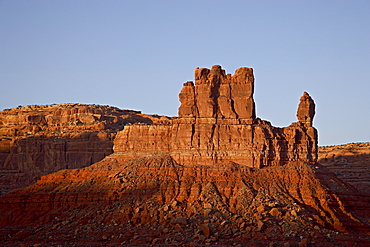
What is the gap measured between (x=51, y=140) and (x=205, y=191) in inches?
2163

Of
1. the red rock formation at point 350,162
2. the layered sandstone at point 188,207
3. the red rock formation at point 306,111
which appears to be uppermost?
the red rock formation at point 306,111

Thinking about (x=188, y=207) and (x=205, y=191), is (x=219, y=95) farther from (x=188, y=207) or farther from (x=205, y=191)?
→ (x=188, y=207)

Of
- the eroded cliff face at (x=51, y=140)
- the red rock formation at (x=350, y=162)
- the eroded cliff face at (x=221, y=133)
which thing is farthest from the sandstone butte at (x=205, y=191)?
the eroded cliff face at (x=51, y=140)

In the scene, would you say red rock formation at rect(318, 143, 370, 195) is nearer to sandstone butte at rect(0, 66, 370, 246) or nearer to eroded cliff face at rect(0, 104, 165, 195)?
eroded cliff face at rect(0, 104, 165, 195)

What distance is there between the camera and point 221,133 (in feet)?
315

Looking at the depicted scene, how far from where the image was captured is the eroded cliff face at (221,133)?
95500 mm

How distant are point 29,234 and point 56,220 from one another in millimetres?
2935

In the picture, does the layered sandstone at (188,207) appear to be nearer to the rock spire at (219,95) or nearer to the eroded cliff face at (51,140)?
the rock spire at (219,95)

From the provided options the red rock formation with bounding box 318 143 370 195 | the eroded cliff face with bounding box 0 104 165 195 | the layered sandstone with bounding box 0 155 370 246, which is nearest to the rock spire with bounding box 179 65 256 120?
the layered sandstone with bounding box 0 155 370 246

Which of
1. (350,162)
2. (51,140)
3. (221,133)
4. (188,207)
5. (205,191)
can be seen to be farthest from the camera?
(350,162)

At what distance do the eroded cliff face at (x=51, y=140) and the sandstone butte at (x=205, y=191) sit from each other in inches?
1407

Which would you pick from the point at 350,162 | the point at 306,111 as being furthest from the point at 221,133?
the point at 350,162

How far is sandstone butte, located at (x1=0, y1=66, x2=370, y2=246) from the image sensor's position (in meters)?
86.6

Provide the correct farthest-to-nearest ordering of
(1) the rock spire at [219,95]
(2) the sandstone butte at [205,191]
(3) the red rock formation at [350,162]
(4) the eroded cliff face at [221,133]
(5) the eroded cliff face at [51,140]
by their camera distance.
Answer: (5) the eroded cliff face at [51,140], (3) the red rock formation at [350,162], (1) the rock spire at [219,95], (4) the eroded cliff face at [221,133], (2) the sandstone butte at [205,191]
